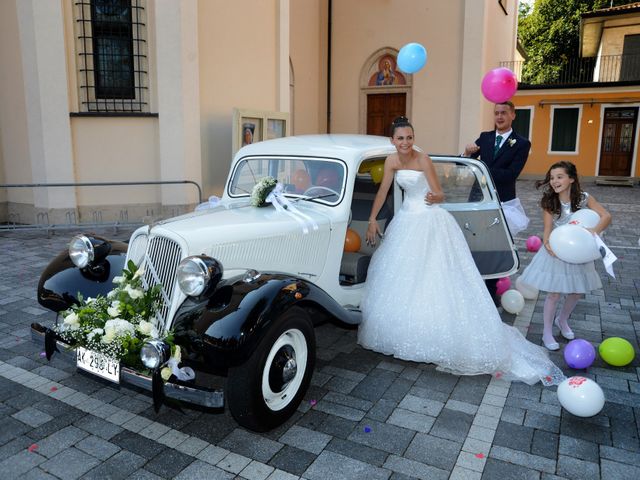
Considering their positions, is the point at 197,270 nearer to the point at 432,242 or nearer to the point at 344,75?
the point at 432,242

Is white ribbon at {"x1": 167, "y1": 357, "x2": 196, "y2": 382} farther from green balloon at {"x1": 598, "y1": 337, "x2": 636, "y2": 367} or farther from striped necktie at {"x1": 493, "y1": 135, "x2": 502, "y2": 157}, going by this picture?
striped necktie at {"x1": 493, "y1": 135, "x2": 502, "y2": 157}

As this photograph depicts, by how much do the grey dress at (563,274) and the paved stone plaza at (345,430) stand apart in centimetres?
60

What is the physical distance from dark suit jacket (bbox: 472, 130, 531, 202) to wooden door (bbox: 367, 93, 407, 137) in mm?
10792

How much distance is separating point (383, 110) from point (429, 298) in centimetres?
1317

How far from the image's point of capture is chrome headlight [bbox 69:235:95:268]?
12.3ft

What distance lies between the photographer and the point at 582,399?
3150 mm

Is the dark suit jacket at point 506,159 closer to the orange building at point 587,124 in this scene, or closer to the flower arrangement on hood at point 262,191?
the flower arrangement on hood at point 262,191

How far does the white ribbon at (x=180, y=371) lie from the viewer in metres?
2.80

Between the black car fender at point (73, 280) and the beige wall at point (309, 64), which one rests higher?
the beige wall at point (309, 64)

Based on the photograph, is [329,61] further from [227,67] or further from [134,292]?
[134,292]

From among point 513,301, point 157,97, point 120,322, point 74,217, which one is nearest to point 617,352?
point 513,301

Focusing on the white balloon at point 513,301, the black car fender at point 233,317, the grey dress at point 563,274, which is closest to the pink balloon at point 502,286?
the white balloon at point 513,301

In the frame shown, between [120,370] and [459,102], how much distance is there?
1367 cm

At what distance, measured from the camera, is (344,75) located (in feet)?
54.0
